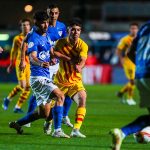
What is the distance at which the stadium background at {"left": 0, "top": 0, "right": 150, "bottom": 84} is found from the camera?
129 ft

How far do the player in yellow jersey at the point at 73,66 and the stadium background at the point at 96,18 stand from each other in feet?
73.6

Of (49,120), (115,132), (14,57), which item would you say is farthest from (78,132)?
(14,57)

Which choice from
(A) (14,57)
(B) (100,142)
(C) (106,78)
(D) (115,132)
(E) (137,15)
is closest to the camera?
(D) (115,132)

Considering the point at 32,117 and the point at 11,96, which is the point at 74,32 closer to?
the point at 32,117

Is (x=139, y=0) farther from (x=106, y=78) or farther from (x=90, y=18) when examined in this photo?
(x=106, y=78)

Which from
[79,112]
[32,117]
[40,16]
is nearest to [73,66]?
[79,112]

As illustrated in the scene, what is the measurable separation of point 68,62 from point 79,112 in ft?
3.21

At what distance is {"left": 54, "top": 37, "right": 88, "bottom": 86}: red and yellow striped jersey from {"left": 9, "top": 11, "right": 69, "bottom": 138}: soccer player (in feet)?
1.55

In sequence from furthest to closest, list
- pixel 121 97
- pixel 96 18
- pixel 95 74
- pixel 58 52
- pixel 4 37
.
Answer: pixel 96 18 → pixel 4 37 → pixel 95 74 → pixel 121 97 → pixel 58 52

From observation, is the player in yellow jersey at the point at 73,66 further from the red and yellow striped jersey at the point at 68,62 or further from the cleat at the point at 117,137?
the cleat at the point at 117,137

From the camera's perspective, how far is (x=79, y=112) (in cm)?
1237

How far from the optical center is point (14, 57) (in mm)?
18219

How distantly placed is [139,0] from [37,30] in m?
41.6

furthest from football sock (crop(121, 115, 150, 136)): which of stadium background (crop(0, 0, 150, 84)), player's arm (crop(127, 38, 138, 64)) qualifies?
stadium background (crop(0, 0, 150, 84))
